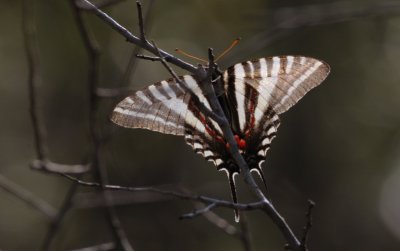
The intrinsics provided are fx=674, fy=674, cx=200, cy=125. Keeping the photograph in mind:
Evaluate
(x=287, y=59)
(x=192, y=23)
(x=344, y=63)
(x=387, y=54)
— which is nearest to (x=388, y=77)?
(x=387, y=54)

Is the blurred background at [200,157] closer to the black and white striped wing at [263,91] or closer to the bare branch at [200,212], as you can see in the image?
the black and white striped wing at [263,91]

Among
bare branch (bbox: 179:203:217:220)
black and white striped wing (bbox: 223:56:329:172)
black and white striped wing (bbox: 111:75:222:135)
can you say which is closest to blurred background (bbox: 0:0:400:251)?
black and white striped wing (bbox: 223:56:329:172)

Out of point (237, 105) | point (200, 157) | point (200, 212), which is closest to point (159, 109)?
point (237, 105)

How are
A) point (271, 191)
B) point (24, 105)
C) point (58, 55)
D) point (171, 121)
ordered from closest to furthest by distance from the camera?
1. point (171, 121)
2. point (271, 191)
3. point (58, 55)
4. point (24, 105)

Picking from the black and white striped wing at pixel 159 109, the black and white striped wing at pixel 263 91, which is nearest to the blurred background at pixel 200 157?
the black and white striped wing at pixel 263 91

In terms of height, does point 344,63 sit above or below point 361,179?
above

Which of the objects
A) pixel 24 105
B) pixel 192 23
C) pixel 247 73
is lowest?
pixel 24 105

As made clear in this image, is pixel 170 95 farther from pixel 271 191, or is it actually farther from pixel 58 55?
pixel 58 55
